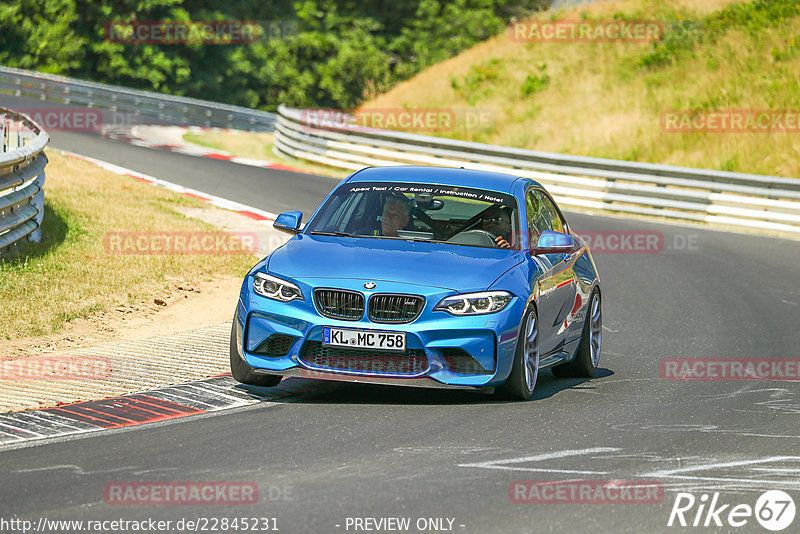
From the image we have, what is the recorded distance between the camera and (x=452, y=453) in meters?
6.77

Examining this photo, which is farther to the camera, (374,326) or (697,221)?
(697,221)

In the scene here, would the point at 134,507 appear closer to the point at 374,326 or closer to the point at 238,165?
the point at 374,326

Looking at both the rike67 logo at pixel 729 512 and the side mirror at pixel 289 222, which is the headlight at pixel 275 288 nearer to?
the side mirror at pixel 289 222

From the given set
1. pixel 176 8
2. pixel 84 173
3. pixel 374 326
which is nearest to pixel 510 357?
pixel 374 326

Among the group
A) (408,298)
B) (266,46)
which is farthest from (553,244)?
(266,46)

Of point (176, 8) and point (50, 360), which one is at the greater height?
point (176, 8)

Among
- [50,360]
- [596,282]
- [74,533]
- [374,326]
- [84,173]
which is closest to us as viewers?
[74,533]

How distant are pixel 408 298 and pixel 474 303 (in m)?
0.44

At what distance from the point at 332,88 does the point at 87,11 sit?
11446mm

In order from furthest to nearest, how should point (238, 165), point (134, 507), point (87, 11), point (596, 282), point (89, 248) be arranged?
point (87, 11), point (238, 165), point (89, 248), point (596, 282), point (134, 507)

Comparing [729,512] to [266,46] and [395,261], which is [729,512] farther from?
[266,46]

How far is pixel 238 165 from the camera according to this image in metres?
27.6

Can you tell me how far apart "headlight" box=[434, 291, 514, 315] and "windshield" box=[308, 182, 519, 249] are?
3.47 feet

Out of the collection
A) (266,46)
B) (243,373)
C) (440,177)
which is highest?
(266,46)
